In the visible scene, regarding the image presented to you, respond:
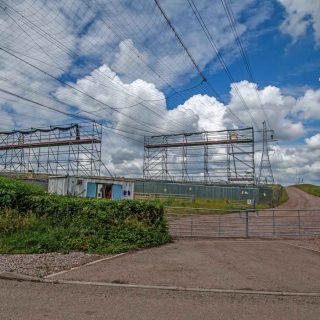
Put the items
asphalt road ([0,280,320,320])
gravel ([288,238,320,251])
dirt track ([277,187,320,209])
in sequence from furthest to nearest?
dirt track ([277,187,320,209]), gravel ([288,238,320,251]), asphalt road ([0,280,320,320])

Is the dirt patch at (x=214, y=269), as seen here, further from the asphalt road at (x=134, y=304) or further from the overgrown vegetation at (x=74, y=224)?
the overgrown vegetation at (x=74, y=224)

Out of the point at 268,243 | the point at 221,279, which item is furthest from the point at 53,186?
the point at 221,279

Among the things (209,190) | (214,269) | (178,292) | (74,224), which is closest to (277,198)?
(209,190)

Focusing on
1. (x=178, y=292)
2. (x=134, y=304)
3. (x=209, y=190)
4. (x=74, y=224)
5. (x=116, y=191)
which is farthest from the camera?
(x=209, y=190)

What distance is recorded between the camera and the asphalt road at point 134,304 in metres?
5.41

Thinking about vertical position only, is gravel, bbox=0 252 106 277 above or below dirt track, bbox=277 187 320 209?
below

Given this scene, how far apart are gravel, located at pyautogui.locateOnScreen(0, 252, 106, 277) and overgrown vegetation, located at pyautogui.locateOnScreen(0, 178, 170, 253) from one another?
59 centimetres

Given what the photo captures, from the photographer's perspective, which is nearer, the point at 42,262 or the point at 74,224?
the point at 42,262

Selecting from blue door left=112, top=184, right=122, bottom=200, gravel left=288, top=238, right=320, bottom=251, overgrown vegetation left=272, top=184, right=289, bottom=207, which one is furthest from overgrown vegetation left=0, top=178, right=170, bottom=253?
overgrown vegetation left=272, top=184, right=289, bottom=207

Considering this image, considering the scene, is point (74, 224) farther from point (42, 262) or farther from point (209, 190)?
point (209, 190)

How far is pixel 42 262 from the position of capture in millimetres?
8805

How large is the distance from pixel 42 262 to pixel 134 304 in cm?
377

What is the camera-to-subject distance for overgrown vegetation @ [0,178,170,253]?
10.5 meters

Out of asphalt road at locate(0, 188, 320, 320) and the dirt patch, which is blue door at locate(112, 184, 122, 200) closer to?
the dirt patch
